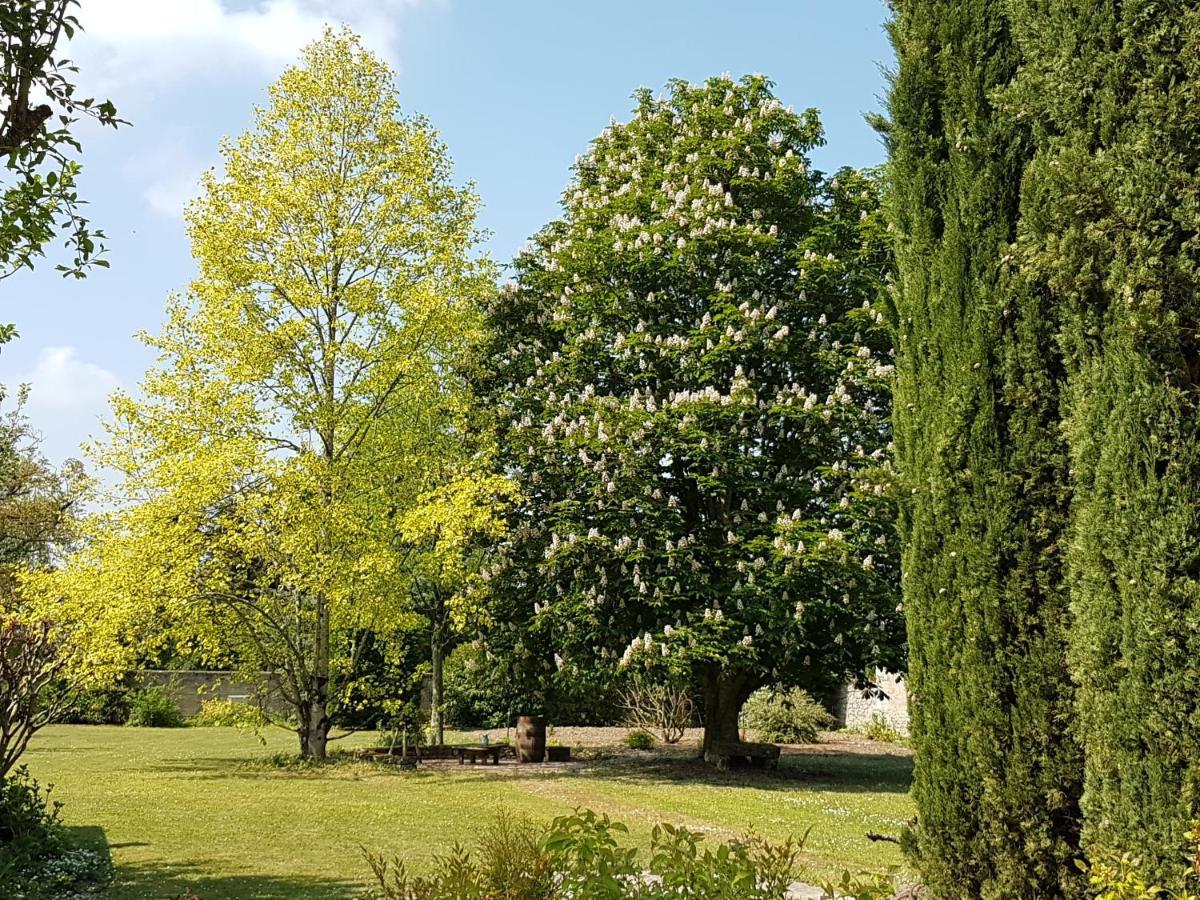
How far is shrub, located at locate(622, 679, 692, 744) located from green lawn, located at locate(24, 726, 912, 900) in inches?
134

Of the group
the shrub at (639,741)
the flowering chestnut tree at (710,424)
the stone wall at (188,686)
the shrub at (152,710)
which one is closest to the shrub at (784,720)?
the shrub at (639,741)

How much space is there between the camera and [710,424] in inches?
575

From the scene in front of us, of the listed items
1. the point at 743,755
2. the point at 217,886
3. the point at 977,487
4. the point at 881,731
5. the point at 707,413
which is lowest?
the point at 881,731

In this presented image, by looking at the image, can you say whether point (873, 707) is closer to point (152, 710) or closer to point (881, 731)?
point (881, 731)

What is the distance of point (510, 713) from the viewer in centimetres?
2225

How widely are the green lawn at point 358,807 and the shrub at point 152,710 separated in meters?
7.93

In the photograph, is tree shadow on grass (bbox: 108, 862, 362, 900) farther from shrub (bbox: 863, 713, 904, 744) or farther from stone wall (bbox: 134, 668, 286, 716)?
stone wall (bbox: 134, 668, 286, 716)

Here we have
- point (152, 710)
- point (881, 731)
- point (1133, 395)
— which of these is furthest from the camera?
point (152, 710)

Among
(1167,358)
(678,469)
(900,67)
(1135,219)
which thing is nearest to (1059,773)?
(1167,358)

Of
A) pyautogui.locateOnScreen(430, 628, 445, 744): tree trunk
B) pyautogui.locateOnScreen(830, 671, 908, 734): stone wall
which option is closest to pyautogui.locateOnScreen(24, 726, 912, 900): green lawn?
pyautogui.locateOnScreen(430, 628, 445, 744): tree trunk

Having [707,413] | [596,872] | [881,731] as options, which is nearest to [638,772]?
[707,413]

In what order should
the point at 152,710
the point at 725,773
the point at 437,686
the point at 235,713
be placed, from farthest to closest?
the point at 152,710 < the point at 437,686 < the point at 235,713 < the point at 725,773

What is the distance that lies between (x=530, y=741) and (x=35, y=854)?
1000 centimetres

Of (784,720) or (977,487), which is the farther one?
(784,720)
